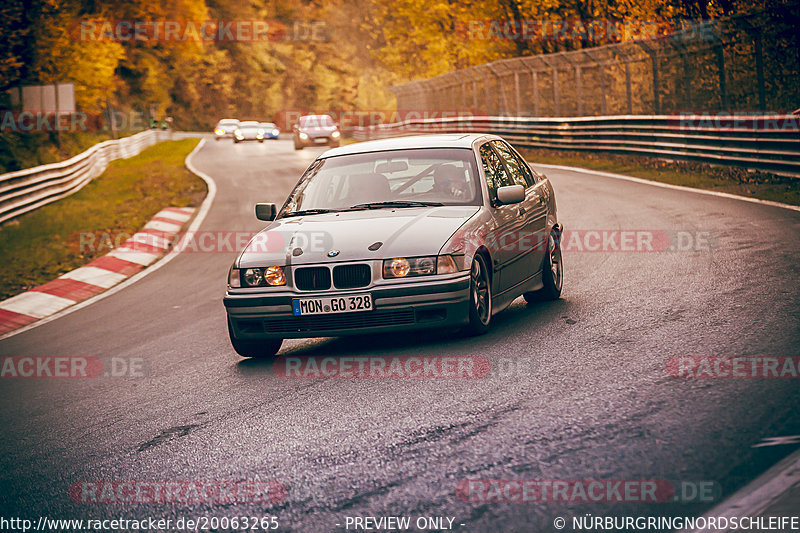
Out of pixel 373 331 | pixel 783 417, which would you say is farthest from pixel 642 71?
pixel 783 417

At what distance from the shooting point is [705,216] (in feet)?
45.2

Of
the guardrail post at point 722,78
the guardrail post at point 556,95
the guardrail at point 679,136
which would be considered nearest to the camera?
the guardrail at point 679,136

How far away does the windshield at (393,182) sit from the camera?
7.86 m

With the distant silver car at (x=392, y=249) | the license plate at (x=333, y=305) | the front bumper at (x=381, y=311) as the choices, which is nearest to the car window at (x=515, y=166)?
the distant silver car at (x=392, y=249)

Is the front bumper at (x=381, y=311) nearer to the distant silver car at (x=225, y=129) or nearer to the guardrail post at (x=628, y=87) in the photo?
the guardrail post at (x=628, y=87)

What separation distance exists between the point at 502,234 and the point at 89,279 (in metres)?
8.10

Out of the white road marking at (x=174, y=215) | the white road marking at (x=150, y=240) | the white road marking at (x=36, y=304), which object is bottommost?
the white road marking at (x=36, y=304)

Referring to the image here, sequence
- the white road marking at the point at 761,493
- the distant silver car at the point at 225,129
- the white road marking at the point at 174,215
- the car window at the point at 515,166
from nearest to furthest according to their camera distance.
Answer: the white road marking at the point at 761,493 → the car window at the point at 515,166 → the white road marking at the point at 174,215 → the distant silver car at the point at 225,129

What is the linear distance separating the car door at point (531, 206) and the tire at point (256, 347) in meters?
2.14

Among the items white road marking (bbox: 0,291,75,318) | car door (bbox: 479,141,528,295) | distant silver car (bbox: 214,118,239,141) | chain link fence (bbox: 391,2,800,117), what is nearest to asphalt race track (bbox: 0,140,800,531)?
car door (bbox: 479,141,528,295)

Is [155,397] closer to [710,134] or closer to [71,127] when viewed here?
[710,134]

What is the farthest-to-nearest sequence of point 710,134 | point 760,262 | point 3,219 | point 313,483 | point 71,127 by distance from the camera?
point 71,127, point 710,134, point 3,219, point 760,262, point 313,483

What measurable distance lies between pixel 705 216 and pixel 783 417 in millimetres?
9498

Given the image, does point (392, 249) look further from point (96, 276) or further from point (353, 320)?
point (96, 276)
